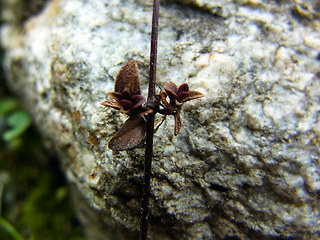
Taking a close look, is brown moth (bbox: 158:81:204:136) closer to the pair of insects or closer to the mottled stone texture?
the pair of insects

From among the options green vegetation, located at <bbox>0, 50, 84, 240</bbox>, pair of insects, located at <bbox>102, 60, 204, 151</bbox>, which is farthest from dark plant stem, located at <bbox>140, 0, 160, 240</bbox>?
green vegetation, located at <bbox>0, 50, 84, 240</bbox>

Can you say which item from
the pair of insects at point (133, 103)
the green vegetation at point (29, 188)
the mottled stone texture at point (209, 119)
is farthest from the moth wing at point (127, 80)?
the green vegetation at point (29, 188)

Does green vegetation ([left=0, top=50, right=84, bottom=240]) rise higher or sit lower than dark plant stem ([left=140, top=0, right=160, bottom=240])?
lower

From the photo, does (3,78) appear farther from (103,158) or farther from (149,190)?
(149,190)

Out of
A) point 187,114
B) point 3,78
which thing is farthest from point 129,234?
→ point 3,78

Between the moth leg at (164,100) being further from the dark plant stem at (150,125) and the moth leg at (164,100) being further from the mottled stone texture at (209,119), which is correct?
the mottled stone texture at (209,119)

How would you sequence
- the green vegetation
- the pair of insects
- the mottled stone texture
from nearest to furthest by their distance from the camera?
1. the pair of insects
2. the mottled stone texture
3. the green vegetation

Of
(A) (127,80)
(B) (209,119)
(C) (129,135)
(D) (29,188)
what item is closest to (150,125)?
(C) (129,135)
